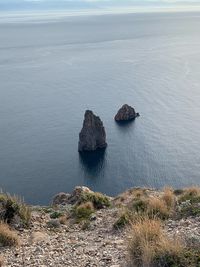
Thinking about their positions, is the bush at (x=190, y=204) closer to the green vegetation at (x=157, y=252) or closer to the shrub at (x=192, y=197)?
the shrub at (x=192, y=197)

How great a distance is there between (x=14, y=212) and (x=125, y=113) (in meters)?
108

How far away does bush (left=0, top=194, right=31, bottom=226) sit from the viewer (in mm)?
19750

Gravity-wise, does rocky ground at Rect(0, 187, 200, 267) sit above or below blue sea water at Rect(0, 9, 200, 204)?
below

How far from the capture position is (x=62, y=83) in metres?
161

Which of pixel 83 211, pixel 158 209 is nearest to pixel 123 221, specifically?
pixel 158 209

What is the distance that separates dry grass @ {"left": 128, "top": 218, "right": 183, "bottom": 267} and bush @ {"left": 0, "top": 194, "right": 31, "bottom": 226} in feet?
28.5

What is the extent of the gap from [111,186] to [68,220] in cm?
6593

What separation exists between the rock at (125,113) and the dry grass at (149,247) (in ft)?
375

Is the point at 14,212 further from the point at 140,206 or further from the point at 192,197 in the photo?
the point at 192,197

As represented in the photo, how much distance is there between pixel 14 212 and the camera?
66.0 feet

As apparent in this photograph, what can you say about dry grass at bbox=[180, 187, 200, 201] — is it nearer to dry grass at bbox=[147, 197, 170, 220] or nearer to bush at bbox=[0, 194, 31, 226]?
dry grass at bbox=[147, 197, 170, 220]

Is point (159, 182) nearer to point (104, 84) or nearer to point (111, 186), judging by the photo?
point (111, 186)

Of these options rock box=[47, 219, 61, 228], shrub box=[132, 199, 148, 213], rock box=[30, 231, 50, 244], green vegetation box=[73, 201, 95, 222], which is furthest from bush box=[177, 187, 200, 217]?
rock box=[47, 219, 61, 228]

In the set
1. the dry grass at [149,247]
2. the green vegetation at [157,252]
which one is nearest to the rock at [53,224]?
the dry grass at [149,247]
